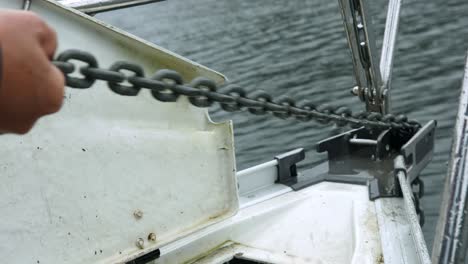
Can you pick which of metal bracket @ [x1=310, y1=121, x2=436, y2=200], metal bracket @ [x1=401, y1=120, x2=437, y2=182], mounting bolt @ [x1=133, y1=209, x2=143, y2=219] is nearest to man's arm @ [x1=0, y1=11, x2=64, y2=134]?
mounting bolt @ [x1=133, y1=209, x2=143, y2=219]

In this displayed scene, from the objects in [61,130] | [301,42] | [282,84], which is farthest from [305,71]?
[61,130]

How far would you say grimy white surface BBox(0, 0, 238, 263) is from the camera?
79.0 inches

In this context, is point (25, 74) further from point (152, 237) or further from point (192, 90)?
point (152, 237)

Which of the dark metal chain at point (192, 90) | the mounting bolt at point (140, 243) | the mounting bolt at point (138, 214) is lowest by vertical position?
the mounting bolt at point (140, 243)

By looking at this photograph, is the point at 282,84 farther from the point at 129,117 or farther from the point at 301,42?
the point at 129,117

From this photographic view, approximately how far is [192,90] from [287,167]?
5.86 feet

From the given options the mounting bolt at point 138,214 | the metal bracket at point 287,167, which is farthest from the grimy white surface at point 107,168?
the metal bracket at point 287,167

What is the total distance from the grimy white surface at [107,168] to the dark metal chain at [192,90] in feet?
0.59

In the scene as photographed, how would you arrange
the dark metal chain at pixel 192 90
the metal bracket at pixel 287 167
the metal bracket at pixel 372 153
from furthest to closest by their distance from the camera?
the metal bracket at pixel 372 153, the metal bracket at pixel 287 167, the dark metal chain at pixel 192 90

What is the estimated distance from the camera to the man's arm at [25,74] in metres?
0.87

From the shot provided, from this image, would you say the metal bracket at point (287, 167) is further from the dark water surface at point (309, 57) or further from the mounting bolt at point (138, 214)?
the dark water surface at point (309, 57)

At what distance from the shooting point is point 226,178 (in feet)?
8.52

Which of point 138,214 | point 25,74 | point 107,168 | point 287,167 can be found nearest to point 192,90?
point 107,168

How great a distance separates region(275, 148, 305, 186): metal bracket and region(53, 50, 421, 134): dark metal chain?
18.5 inches
